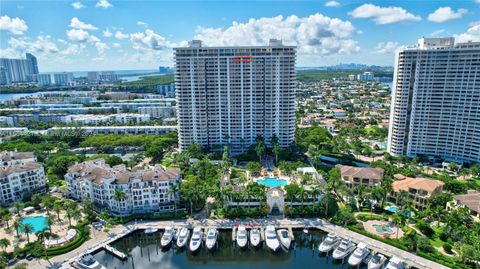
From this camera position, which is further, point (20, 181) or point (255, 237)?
point (20, 181)

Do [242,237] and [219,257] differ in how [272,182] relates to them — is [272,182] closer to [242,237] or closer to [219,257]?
[242,237]

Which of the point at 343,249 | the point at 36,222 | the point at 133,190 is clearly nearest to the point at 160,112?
the point at 133,190

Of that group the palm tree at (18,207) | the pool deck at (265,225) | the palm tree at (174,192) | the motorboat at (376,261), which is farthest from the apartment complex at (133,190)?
the motorboat at (376,261)

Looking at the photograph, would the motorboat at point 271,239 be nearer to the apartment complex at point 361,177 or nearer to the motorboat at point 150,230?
the motorboat at point 150,230

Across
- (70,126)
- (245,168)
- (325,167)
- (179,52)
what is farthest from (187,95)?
(70,126)

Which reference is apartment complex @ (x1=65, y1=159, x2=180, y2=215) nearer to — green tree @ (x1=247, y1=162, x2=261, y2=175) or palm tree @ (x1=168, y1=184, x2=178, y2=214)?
palm tree @ (x1=168, y1=184, x2=178, y2=214)
